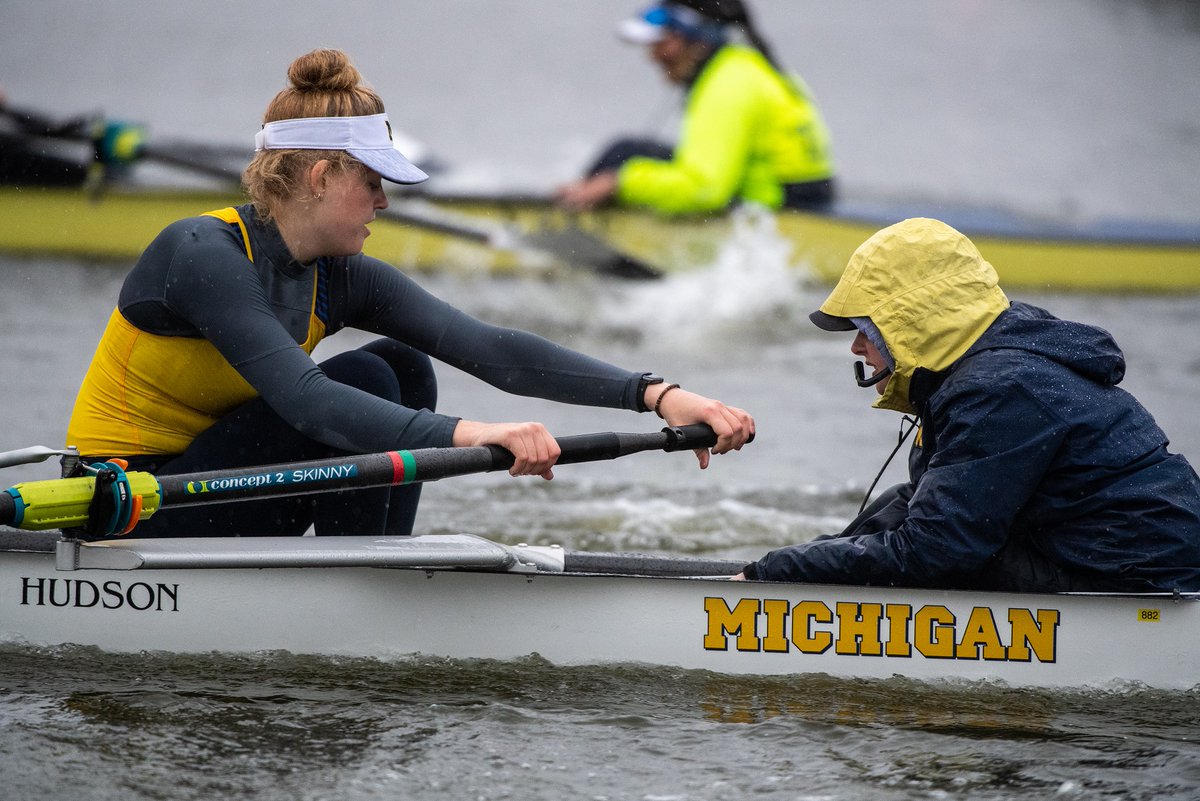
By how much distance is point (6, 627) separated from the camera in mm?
3662

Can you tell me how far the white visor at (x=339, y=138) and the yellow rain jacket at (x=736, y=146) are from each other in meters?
6.67

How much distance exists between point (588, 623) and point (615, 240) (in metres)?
7.07

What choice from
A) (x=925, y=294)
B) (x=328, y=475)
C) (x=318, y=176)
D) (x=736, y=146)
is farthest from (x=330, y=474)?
(x=736, y=146)

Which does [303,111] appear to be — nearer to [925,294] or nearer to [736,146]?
[925,294]

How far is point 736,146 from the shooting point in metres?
9.95

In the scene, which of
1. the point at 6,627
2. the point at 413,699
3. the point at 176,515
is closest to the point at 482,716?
the point at 413,699

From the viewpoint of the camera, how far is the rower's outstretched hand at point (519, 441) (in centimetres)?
330

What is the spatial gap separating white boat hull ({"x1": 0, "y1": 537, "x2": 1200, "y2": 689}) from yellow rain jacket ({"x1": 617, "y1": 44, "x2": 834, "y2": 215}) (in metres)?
6.76

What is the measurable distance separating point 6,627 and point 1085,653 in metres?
2.65

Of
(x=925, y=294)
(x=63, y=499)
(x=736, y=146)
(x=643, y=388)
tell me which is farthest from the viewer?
(x=736, y=146)

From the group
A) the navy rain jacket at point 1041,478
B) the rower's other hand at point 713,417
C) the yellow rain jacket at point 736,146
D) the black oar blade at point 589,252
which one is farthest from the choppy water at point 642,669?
the rower's other hand at point 713,417

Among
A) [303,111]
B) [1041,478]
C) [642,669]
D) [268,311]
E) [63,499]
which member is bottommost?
[642,669]

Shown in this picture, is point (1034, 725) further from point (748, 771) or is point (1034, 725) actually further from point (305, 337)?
point (305, 337)

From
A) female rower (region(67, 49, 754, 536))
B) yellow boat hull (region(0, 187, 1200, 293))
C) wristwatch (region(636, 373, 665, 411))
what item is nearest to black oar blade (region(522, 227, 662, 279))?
yellow boat hull (region(0, 187, 1200, 293))
